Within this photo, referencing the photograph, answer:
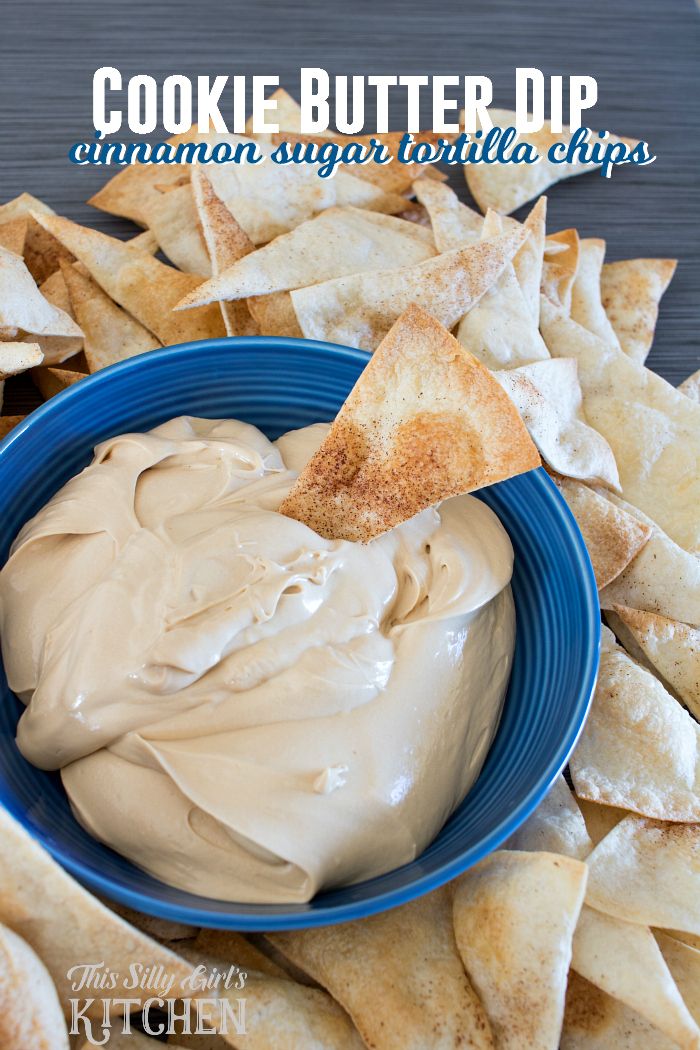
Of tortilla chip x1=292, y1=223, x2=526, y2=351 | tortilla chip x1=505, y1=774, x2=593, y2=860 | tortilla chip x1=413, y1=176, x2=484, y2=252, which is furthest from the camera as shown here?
tortilla chip x1=413, y1=176, x2=484, y2=252

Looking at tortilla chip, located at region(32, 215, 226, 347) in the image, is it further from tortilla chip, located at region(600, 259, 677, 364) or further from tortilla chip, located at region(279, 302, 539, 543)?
tortilla chip, located at region(600, 259, 677, 364)

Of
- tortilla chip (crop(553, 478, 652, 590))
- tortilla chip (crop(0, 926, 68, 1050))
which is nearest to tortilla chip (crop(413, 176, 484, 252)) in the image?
tortilla chip (crop(553, 478, 652, 590))

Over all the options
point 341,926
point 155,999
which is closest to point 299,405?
point 341,926

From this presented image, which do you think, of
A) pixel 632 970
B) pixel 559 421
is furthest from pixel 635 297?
pixel 632 970

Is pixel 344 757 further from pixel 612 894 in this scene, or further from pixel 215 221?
pixel 215 221

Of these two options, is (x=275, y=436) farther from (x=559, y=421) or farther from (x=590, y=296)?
(x=590, y=296)

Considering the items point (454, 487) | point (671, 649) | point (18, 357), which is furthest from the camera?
point (671, 649)
